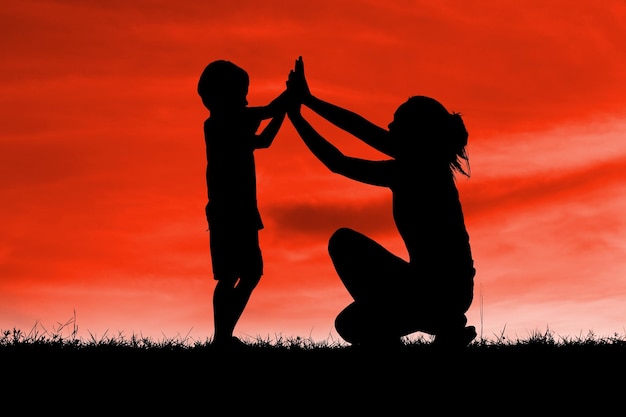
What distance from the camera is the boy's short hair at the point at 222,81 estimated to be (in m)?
8.45

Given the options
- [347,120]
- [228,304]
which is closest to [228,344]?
[228,304]

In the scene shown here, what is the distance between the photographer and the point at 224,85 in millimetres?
8500

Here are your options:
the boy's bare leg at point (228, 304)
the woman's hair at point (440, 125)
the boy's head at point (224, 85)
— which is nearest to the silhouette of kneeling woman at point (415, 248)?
the woman's hair at point (440, 125)

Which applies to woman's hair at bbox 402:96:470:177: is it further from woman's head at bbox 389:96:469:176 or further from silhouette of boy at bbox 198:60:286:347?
silhouette of boy at bbox 198:60:286:347

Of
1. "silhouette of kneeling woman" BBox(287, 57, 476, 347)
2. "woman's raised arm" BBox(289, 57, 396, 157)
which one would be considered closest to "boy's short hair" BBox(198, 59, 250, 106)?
"woman's raised arm" BBox(289, 57, 396, 157)

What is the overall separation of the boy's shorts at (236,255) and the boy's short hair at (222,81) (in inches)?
54.5

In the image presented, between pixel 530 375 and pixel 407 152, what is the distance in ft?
6.97

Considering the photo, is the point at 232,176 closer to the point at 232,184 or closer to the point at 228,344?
the point at 232,184

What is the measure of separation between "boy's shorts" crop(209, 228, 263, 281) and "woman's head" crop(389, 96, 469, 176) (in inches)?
81.7

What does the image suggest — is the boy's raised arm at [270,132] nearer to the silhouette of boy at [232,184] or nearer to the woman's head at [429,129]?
the silhouette of boy at [232,184]

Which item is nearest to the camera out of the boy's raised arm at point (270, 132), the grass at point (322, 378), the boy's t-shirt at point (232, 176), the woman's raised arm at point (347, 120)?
the grass at point (322, 378)

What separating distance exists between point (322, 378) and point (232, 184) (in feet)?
8.09

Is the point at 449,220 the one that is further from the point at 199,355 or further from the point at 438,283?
the point at 199,355

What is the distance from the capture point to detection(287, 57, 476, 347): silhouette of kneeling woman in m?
6.94
